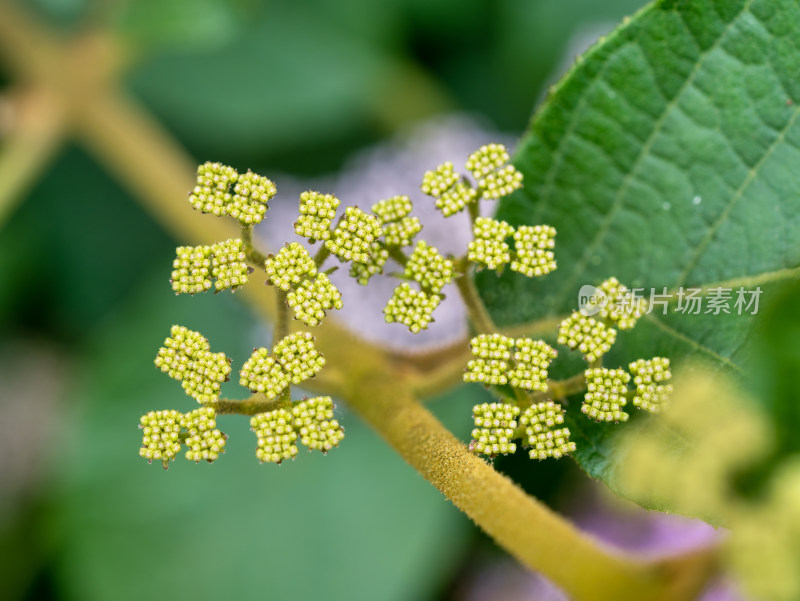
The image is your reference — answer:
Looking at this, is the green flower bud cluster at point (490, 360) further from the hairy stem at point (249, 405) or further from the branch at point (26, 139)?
the branch at point (26, 139)

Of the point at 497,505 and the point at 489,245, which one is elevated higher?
the point at 489,245

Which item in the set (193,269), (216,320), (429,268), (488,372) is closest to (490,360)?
(488,372)

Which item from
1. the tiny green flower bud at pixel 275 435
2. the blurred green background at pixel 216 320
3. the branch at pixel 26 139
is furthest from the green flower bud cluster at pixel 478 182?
the branch at pixel 26 139

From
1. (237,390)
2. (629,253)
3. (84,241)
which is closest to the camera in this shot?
(629,253)

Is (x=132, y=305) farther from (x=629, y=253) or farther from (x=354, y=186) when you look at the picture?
(x=629, y=253)

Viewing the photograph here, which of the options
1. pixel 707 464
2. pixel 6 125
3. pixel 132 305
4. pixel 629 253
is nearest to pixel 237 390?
pixel 132 305

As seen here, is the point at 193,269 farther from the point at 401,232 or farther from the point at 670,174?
the point at 670,174
